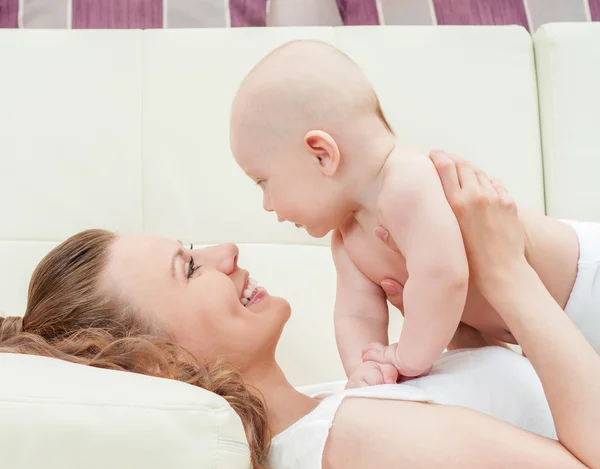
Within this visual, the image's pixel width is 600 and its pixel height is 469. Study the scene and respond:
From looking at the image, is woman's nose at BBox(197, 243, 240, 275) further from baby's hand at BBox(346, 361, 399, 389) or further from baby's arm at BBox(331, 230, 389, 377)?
baby's hand at BBox(346, 361, 399, 389)

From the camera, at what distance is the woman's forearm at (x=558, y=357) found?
101cm

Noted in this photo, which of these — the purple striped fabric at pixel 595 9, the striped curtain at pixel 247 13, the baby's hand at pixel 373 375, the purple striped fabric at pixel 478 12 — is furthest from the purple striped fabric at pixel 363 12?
the baby's hand at pixel 373 375

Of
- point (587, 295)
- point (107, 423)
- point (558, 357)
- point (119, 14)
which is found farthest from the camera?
point (119, 14)

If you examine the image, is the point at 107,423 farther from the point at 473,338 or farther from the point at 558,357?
the point at 473,338

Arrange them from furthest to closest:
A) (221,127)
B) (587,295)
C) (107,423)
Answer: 1. (221,127)
2. (587,295)
3. (107,423)

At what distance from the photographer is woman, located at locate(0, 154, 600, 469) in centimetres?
100

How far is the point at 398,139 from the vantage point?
192 cm

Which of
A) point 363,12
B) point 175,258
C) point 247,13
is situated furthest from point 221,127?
point 175,258

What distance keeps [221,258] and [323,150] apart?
315 mm

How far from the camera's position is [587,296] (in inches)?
50.6

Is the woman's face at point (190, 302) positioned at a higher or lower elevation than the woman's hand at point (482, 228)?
lower

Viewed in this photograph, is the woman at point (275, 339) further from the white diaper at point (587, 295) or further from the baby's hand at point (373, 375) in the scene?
the white diaper at point (587, 295)

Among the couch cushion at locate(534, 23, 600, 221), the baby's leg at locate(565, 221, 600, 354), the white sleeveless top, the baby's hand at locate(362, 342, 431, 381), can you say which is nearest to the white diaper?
the baby's leg at locate(565, 221, 600, 354)

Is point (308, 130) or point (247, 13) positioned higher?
point (247, 13)
